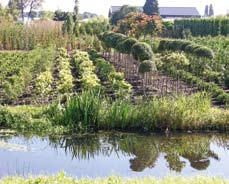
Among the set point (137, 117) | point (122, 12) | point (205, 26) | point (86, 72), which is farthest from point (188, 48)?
point (122, 12)

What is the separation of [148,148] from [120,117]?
1.26 metres

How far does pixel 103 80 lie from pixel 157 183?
1095cm

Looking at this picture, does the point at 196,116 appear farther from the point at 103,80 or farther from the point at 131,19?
the point at 131,19

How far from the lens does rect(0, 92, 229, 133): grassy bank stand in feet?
35.5

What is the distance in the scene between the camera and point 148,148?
32.5 ft

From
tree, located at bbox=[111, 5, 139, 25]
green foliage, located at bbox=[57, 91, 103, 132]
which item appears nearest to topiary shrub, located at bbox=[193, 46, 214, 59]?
green foliage, located at bbox=[57, 91, 103, 132]

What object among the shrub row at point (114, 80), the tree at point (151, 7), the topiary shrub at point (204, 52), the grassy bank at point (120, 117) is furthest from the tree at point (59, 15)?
the grassy bank at point (120, 117)

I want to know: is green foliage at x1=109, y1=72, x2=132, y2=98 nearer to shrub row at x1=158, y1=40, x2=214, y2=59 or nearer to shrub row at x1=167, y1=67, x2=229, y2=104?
shrub row at x1=167, y1=67, x2=229, y2=104

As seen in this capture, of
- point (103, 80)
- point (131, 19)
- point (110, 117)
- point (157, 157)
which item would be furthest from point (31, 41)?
point (157, 157)

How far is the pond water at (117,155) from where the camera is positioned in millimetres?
8508

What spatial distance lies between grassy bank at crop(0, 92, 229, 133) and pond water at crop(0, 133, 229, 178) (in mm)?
310

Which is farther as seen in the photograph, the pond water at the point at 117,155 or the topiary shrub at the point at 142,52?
the topiary shrub at the point at 142,52

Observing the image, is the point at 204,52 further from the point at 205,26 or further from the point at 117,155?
the point at 205,26

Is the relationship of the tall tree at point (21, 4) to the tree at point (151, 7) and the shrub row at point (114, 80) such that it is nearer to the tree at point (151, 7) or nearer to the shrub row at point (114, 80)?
the tree at point (151, 7)
